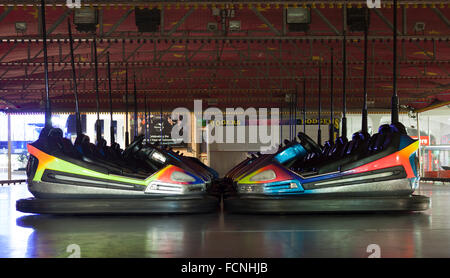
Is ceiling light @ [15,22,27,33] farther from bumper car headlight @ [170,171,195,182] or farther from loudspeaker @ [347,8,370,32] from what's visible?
loudspeaker @ [347,8,370,32]

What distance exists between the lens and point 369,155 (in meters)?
5.04

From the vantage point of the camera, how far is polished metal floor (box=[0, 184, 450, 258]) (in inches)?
118

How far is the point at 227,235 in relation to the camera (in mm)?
3689

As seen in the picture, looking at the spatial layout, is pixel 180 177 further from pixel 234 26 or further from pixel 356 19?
pixel 356 19

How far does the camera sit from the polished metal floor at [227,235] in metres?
3.00

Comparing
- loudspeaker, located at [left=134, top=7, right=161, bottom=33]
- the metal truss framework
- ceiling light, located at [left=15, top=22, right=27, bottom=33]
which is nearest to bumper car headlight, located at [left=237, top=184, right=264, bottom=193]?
the metal truss framework

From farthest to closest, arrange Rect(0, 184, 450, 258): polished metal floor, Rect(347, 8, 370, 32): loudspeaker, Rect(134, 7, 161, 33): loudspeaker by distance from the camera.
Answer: Rect(134, 7, 161, 33): loudspeaker, Rect(347, 8, 370, 32): loudspeaker, Rect(0, 184, 450, 258): polished metal floor

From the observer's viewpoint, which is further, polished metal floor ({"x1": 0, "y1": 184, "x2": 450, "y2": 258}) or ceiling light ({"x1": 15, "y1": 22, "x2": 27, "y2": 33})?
ceiling light ({"x1": 15, "y1": 22, "x2": 27, "y2": 33})

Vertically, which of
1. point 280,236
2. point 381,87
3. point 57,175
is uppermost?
point 381,87

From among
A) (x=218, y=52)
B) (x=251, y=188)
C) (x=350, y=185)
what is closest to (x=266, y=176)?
(x=251, y=188)

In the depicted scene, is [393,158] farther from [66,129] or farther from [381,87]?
[66,129]
